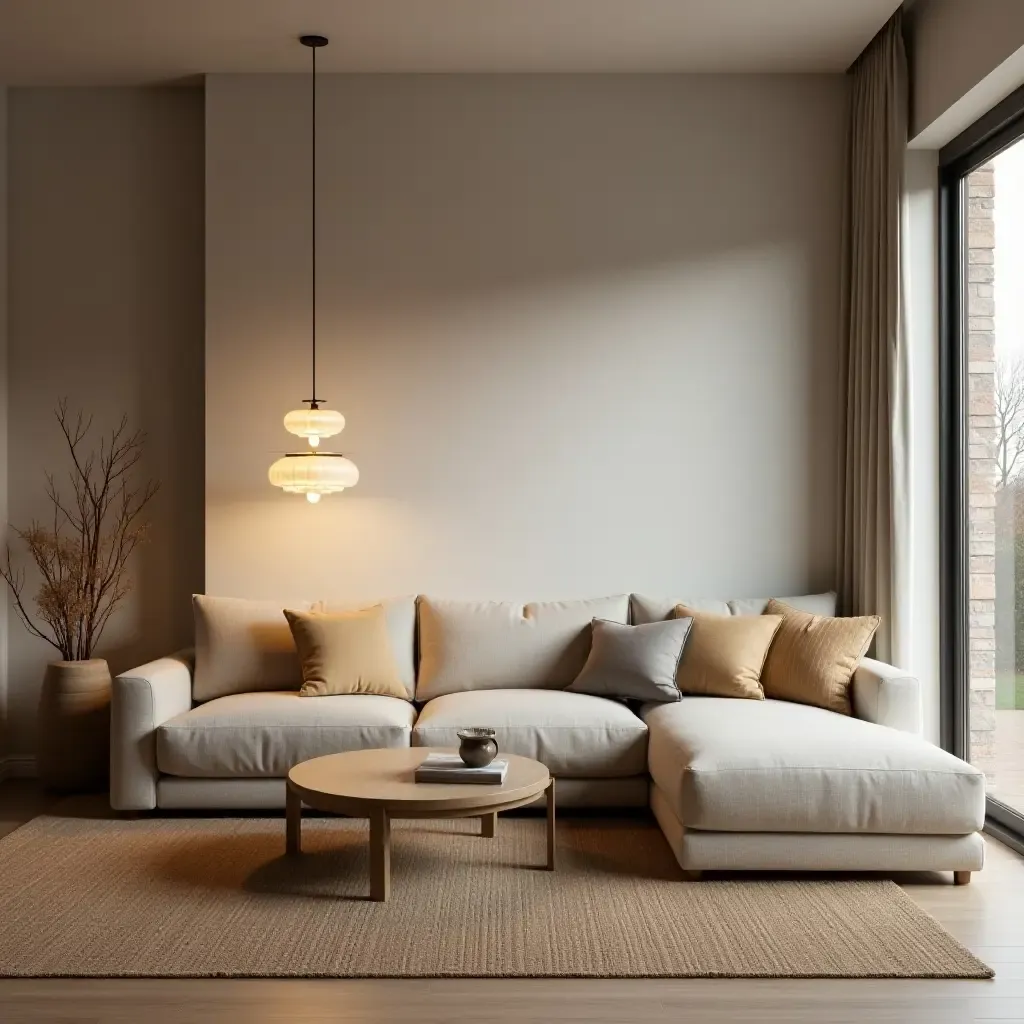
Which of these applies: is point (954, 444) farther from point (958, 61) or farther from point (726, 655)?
point (958, 61)

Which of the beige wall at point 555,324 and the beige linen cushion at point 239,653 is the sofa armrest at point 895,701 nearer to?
the beige wall at point 555,324

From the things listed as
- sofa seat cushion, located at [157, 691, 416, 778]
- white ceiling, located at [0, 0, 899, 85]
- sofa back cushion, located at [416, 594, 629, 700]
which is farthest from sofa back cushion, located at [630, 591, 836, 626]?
white ceiling, located at [0, 0, 899, 85]

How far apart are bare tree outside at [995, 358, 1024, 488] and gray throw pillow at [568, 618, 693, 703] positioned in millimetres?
1368

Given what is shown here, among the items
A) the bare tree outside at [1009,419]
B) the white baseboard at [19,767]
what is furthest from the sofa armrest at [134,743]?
the bare tree outside at [1009,419]

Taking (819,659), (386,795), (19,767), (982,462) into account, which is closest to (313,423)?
(386,795)

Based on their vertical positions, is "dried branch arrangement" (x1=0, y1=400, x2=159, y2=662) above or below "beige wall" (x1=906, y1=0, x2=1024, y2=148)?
below

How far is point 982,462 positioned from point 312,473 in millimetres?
2720

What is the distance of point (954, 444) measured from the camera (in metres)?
5.06

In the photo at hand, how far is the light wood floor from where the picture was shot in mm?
2912

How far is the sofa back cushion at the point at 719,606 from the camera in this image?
17.5ft

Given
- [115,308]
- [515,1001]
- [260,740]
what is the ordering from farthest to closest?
[115,308]
[260,740]
[515,1001]

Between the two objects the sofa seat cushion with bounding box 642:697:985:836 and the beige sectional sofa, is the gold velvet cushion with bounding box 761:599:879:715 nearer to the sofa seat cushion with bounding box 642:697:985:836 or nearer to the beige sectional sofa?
the beige sectional sofa

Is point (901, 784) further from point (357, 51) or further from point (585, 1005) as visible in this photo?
point (357, 51)

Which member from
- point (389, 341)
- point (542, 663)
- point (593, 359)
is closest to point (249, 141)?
point (389, 341)
